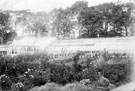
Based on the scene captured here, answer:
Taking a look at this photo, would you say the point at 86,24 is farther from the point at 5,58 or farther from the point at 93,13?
the point at 5,58

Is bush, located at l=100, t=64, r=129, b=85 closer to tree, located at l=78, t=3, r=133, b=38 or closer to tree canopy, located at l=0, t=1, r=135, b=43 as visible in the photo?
tree canopy, located at l=0, t=1, r=135, b=43

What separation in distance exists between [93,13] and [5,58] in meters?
10.2

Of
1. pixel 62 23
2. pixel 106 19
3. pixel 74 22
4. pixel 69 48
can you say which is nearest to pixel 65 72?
pixel 69 48

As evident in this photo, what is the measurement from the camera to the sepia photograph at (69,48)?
9015 mm

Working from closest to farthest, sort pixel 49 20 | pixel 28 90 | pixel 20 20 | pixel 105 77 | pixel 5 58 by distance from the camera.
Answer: pixel 28 90
pixel 105 77
pixel 5 58
pixel 49 20
pixel 20 20

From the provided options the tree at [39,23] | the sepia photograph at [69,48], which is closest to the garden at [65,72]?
the sepia photograph at [69,48]

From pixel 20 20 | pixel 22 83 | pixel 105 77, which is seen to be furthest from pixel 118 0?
pixel 22 83

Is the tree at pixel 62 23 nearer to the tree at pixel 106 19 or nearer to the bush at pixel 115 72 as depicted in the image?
the tree at pixel 106 19

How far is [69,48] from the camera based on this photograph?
14.5 meters

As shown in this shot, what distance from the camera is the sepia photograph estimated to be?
9015mm

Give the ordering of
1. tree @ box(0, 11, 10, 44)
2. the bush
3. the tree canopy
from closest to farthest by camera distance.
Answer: the bush, the tree canopy, tree @ box(0, 11, 10, 44)

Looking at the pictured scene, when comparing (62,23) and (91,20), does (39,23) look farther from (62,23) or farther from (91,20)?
(91,20)

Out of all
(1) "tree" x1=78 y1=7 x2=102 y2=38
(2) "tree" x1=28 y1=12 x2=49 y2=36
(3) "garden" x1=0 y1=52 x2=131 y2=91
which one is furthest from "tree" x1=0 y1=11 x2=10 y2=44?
(3) "garden" x1=0 y1=52 x2=131 y2=91

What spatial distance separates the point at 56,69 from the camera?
31.2 ft
